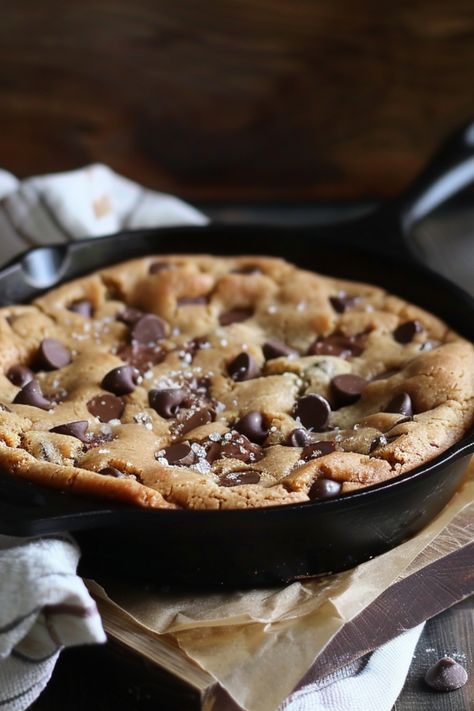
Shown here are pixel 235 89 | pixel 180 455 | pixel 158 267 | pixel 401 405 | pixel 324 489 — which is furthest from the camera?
pixel 235 89

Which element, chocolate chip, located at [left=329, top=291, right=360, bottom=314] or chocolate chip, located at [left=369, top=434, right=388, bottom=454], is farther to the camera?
chocolate chip, located at [left=329, top=291, right=360, bottom=314]

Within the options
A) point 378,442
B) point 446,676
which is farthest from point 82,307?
point 446,676

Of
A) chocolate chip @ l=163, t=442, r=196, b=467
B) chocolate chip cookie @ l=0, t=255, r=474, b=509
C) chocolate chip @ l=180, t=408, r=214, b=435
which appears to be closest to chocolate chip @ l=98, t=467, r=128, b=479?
chocolate chip cookie @ l=0, t=255, r=474, b=509

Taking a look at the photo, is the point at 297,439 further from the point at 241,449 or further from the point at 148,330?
the point at 148,330

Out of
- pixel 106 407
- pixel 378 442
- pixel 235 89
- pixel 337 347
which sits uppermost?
pixel 378 442

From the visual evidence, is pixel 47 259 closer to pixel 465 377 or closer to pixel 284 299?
pixel 284 299

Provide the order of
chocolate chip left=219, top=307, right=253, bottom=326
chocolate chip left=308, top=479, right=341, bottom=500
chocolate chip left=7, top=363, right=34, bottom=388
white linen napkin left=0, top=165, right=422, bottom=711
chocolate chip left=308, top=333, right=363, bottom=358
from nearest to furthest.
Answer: white linen napkin left=0, top=165, right=422, bottom=711 → chocolate chip left=308, top=479, right=341, bottom=500 → chocolate chip left=7, top=363, right=34, bottom=388 → chocolate chip left=308, top=333, right=363, bottom=358 → chocolate chip left=219, top=307, right=253, bottom=326

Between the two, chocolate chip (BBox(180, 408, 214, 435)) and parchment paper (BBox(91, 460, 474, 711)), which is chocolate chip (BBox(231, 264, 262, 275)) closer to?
chocolate chip (BBox(180, 408, 214, 435))
